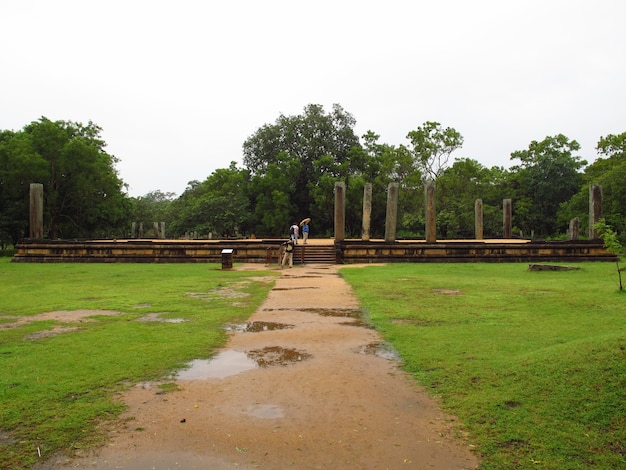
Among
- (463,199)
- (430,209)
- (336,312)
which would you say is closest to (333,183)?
(463,199)

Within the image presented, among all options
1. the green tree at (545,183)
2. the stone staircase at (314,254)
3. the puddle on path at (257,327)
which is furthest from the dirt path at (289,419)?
the green tree at (545,183)

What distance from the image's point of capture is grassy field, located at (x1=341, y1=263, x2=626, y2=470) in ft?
10.3

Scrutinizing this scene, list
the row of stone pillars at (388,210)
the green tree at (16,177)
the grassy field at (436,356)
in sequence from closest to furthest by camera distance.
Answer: the grassy field at (436,356)
the row of stone pillars at (388,210)
the green tree at (16,177)

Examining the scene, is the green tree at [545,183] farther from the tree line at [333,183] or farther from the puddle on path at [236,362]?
the puddle on path at [236,362]

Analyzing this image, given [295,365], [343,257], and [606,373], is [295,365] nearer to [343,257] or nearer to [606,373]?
[606,373]

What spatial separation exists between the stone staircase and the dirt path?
14.3 metres

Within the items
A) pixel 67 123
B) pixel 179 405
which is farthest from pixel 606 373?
pixel 67 123

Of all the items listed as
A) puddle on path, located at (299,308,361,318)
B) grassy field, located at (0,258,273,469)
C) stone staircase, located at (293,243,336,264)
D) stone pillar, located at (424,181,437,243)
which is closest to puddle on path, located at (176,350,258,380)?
grassy field, located at (0,258,273,469)

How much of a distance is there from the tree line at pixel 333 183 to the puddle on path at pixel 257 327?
933 inches

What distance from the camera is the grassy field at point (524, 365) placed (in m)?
3.14

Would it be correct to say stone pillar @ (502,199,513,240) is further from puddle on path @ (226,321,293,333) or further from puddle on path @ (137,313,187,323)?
puddle on path @ (137,313,187,323)

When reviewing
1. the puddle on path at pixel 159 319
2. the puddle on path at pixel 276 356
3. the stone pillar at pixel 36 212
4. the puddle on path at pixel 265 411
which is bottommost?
the puddle on path at pixel 265 411

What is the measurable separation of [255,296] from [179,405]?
20.4 ft

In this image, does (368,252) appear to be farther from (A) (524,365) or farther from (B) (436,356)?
(A) (524,365)
